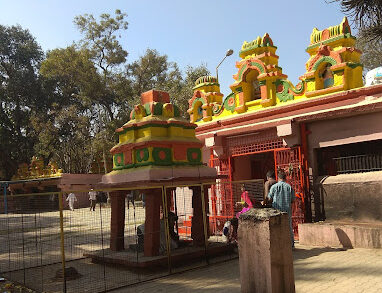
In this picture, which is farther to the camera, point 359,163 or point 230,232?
point 359,163

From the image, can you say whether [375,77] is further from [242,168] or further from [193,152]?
[193,152]

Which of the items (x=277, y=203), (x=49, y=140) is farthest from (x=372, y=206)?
(x=49, y=140)

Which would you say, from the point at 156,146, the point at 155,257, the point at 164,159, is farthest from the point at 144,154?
the point at 155,257

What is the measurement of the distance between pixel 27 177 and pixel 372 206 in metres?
27.4

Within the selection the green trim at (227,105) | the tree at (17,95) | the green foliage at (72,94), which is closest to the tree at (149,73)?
the green foliage at (72,94)

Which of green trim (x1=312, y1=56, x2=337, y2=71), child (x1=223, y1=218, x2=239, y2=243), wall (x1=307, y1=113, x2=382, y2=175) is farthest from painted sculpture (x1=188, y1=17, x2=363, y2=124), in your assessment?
child (x1=223, y1=218, x2=239, y2=243)

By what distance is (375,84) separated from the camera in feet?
31.4

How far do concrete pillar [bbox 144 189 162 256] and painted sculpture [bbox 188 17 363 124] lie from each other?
5622 mm

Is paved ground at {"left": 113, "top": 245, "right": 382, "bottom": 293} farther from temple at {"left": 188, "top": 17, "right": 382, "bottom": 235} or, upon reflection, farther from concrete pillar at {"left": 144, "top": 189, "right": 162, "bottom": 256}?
temple at {"left": 188, "top": 17, "right": 382, "bottom": 235}

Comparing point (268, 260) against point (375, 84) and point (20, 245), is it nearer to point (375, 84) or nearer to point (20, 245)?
point (375, 84)

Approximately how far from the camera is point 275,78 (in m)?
11.5

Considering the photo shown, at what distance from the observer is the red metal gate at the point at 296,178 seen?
32.1 ft

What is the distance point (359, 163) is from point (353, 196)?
108 cm

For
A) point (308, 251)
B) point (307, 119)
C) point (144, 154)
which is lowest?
point (308, 251)
